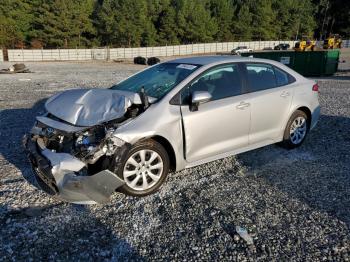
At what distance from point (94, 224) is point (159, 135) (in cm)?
124

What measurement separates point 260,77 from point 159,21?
65.8m

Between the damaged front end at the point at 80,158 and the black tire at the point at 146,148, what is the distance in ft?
0.27

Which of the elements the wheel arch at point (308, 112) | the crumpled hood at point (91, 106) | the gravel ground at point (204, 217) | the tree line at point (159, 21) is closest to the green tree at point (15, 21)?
the tree line at point (159, 21)

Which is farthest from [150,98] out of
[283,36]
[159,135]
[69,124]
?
[283,36]

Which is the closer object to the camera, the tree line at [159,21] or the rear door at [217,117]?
the rear door at [217,117]

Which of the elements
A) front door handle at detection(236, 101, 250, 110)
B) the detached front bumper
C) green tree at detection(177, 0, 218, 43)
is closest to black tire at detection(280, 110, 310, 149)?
front door handle at detection(236, 101, 250, 110)

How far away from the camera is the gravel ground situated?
302 cm

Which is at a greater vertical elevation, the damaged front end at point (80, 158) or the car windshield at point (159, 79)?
the car windshield at point (159, 79)

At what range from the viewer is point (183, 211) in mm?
3691

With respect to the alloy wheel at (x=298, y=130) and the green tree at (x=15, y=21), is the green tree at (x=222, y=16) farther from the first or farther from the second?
the alloy wheel at (x=298, y=130)

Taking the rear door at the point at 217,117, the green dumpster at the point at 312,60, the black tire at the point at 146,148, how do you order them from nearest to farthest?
1. the black tire at the point at 146,148
2. the rear door at the point at 217,117
3. the green dumpster at the point at 312,60

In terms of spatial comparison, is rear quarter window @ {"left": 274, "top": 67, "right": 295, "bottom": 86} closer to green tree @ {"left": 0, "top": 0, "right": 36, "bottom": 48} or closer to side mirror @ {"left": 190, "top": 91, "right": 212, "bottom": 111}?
side mirror @ {"left": 190, "top": 91, "right": 212, "bottom": 111}

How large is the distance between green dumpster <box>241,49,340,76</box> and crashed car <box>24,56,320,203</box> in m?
15.6

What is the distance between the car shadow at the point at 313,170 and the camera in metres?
3.93
